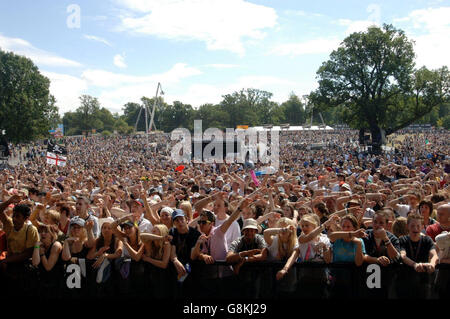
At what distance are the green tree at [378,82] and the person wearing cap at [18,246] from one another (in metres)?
42.1

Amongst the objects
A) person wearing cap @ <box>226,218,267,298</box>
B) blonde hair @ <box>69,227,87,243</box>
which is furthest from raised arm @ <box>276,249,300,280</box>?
blonde hair @ <box>69,227,87,243</box>

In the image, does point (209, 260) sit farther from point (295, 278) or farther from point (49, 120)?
point (49, 120)

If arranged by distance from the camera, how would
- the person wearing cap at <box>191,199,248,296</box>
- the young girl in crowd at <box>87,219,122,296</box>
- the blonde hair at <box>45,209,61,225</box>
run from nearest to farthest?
the person wearing cap at <box>191,199,248,296</box> < the young girl in crowd at <box>87,219,122,296</box> < the blonde hair at <box>45,209,61,225</box>

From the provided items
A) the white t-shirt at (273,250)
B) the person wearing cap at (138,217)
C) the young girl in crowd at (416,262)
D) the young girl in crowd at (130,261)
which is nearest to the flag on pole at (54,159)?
the person wearing cap at (138,217)

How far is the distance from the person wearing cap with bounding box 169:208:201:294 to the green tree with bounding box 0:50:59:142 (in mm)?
52688

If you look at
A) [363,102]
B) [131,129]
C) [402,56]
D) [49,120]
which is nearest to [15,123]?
[49,120]

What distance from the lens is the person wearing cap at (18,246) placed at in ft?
15.8

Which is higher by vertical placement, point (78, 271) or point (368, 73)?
point (368, 73)

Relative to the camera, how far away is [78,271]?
4664mm

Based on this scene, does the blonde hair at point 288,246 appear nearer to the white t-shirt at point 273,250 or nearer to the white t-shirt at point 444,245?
the white t-shirt at point 273,250

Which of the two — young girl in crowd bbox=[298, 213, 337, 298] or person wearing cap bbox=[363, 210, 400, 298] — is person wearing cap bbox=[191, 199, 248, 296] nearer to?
young girl in crowd bbox=[298, 213, 337, 298]

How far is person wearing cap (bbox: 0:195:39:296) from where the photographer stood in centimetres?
481

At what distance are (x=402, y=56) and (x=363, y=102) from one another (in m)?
6.44
